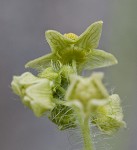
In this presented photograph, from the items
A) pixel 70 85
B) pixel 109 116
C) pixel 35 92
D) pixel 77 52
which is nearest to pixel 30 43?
pixel 77 52

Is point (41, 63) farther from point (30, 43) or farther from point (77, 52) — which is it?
point (30, 43)

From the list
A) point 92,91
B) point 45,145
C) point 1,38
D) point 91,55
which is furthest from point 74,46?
point 1,38

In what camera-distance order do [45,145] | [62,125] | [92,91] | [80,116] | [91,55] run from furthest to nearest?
[45,145] → [91,55] → [62,125] → [80,116] → [92,91]

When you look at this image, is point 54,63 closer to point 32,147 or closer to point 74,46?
point 74,46

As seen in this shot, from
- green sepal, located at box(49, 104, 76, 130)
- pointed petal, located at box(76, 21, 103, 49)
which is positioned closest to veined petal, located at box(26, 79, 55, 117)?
green sepal, located at box(49, 104, 76, 130)

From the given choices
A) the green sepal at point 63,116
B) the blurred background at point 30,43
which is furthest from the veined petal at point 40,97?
the blurred background at point 30,43

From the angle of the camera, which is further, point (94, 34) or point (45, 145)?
point (45, 145)
